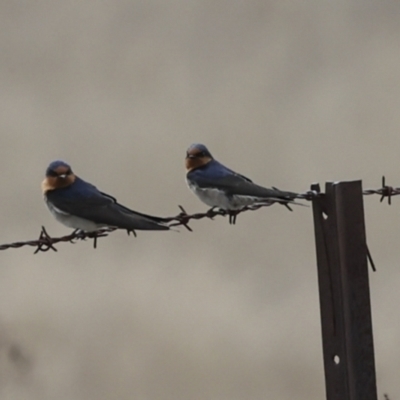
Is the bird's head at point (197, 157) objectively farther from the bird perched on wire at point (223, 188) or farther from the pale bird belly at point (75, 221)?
the pale bird belly at point (75, 221)

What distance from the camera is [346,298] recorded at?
2859mm

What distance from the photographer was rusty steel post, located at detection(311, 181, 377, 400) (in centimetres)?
286

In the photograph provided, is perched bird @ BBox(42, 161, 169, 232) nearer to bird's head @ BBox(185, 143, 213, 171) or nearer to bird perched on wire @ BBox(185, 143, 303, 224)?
bird perched on wire @ BBox(185, 143, 303, 224)

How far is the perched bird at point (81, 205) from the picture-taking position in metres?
4.07

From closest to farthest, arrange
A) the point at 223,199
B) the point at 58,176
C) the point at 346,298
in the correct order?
the point at 346,298 → the point at 58,176 → the point at 223,199

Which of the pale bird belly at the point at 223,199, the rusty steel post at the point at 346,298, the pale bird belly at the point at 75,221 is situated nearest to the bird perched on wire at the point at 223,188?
the pale bird belly at the point at 223,199

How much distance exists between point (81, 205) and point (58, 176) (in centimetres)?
41

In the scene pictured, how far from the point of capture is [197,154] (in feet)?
18.1

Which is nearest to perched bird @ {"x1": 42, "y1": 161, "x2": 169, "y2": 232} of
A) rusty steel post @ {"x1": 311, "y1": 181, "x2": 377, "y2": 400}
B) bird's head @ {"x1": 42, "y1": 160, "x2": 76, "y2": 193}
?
bird's head @ {"x1": 42, "y1": 160, "x2": 76, "y2": 193}

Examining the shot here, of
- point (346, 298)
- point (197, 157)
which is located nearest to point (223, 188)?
point (197, 157)

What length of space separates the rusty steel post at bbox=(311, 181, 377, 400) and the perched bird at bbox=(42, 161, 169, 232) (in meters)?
1.07

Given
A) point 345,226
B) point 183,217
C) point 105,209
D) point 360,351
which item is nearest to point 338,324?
point 360,351

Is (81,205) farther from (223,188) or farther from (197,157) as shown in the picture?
(197,157)

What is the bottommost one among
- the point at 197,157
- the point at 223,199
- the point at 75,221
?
the point at 75,221
